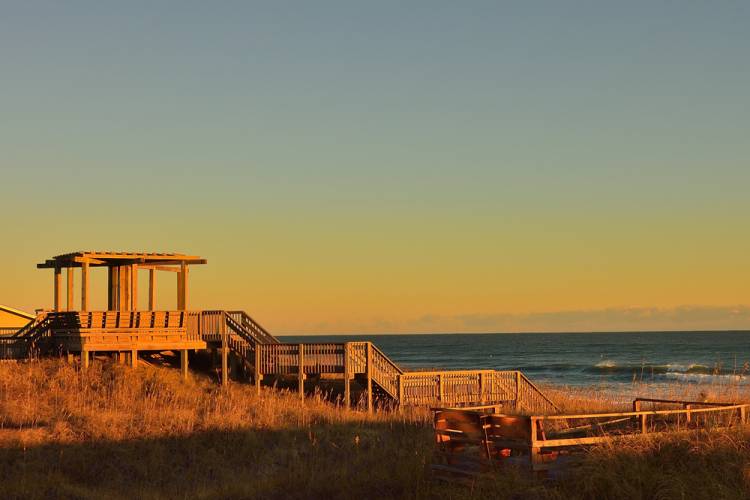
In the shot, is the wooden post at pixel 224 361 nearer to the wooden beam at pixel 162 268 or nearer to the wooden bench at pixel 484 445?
the wooden beam at pixel 162 268

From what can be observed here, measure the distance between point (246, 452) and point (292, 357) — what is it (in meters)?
9.98

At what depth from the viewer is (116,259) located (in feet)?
107

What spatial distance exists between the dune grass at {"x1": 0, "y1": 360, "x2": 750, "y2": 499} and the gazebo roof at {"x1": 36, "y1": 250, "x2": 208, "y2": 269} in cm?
440

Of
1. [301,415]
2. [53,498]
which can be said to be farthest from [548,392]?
[53,498]

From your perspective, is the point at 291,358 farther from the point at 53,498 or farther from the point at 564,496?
the point at 564,496

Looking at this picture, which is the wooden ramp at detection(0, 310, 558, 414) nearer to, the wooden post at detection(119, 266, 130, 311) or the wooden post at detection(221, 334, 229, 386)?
the wooden post at detection(221, 334, 229, 386)

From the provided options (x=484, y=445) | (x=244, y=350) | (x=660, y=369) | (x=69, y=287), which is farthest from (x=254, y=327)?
(x=660, y=369)

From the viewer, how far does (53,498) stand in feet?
54.3

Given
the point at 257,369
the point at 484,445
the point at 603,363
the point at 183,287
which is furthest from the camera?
the point at 603,363

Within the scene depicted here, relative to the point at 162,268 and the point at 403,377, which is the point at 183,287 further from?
the point at 403,377

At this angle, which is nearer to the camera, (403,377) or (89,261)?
(403,377)

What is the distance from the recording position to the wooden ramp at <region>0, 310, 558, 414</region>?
1147 inches

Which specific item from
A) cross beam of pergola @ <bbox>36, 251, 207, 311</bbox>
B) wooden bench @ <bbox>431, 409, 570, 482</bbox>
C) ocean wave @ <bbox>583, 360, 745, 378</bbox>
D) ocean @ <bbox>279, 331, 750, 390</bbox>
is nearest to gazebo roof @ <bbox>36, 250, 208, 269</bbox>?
cross beam of pergola @ <bbox>36, 251, 207, 311</bbox>

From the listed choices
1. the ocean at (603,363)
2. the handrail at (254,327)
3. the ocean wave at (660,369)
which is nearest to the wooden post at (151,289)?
the handrail at (254,327)
